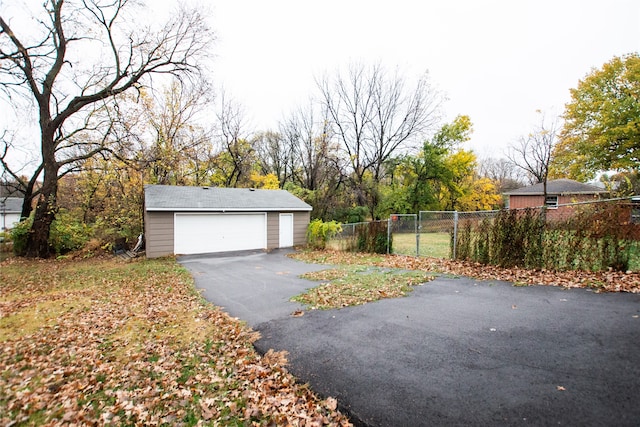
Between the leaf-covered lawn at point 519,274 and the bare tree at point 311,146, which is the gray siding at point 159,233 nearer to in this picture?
the leaf-covered lawn at point 519,274

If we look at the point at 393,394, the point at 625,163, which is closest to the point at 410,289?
the point at 393,394

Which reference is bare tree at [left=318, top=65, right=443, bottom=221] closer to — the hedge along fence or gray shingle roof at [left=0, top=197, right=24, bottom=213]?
the hedge along fence

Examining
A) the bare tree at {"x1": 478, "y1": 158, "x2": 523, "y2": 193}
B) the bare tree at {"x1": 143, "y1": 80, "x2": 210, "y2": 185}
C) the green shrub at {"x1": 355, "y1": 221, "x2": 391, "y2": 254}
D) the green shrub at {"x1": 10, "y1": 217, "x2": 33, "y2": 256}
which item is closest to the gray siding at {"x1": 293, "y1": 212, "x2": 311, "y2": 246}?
the green shrub at {"x1": 355, "y1": 221, "x2": 391, "y2": 254}

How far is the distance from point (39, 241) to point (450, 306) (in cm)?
1786

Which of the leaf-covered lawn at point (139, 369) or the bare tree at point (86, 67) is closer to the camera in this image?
the leaf-covered lawn at point (139, 369)

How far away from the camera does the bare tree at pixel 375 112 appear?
2516 centimetres

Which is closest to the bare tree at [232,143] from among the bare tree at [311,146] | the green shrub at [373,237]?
the bare tree at [311,146]

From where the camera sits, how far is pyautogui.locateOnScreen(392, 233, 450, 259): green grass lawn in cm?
1171

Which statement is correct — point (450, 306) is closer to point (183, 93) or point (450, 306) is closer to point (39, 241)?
point (39, 241)

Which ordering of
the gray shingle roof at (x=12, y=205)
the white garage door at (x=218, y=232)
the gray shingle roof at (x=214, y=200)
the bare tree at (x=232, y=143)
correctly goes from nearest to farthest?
the gray shingle roof at (x=214, y=200) < the white garage door at (x=218, y=232) < the bare tree at (x=232, y=143) < the gray shingle roof at (x=12, y=205)

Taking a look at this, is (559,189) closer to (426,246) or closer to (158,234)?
(426,246)

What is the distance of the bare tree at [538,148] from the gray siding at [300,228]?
1833cm

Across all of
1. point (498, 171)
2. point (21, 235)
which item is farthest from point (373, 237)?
point (498, 171)

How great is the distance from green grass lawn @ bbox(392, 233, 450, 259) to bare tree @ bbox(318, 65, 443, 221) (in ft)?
29.5
